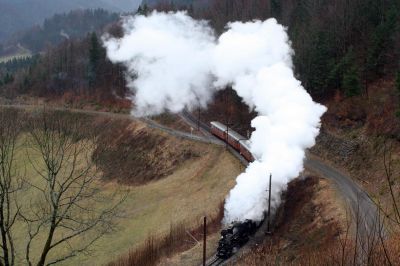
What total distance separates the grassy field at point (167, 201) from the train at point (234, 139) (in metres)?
1.83

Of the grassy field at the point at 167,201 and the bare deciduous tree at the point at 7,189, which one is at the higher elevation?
the grassy field at the point at 167,201

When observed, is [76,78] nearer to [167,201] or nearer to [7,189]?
[167,201]

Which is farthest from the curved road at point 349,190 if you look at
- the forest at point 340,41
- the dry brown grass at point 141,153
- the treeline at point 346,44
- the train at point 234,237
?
the treeline at point 346,44

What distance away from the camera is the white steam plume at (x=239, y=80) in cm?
4259

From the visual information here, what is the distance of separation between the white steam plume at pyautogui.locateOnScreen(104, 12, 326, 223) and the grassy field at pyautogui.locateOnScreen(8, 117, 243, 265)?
34.7 feet

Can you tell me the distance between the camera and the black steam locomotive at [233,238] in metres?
37.8

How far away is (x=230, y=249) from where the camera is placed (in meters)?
38.2

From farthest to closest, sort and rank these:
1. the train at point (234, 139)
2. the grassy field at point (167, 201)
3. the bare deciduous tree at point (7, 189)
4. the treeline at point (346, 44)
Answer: the treeline at point (346, 44) < the train at point (234, 139) < the grassy field at point (167, 201) < the bare deciduous tree at point (7, 189)

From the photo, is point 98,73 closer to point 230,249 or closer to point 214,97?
point 214,97

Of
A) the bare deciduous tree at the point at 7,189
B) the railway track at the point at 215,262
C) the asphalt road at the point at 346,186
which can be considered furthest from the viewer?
the railway track at the point at 215,262

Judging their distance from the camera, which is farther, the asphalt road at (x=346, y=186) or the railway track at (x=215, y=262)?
the railway track at (x=215, y=262)

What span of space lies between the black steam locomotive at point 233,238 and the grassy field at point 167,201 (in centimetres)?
1226

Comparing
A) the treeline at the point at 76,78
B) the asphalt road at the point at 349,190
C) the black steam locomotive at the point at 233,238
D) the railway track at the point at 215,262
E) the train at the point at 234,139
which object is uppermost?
the treeline at the point at 76,78

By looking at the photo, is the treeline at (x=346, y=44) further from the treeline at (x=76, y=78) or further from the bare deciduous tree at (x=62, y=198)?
the treeline at (x=76, y=78)
